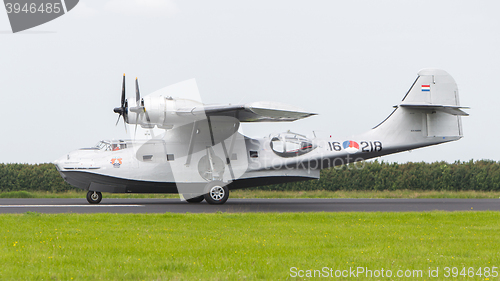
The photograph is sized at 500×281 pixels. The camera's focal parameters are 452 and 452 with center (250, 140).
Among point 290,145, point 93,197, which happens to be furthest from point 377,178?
point 93,197

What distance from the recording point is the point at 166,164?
1834 cm

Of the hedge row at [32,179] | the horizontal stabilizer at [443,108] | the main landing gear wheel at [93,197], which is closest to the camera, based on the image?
the horizontal stabilizer at [443,108]

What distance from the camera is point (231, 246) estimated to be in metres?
8.14

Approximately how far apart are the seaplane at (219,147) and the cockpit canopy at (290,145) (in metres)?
0.04

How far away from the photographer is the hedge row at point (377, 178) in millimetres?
32094

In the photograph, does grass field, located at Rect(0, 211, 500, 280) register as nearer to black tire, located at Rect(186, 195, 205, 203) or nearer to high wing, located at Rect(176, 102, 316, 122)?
high wing, located at Rect(176, 102, 316, 122)

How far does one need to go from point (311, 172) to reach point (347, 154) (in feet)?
5.72

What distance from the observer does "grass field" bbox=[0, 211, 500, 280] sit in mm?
6113

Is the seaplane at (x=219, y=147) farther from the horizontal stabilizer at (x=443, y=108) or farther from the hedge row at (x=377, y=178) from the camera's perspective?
the hedge row at (x=377, y=178)

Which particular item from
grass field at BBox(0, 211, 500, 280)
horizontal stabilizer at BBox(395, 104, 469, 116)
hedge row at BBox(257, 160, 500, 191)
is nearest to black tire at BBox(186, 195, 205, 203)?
grass field at BBox(0, 211, 500, 280)

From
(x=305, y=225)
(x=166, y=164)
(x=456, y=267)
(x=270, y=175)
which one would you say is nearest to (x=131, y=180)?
(x=166, y=164)

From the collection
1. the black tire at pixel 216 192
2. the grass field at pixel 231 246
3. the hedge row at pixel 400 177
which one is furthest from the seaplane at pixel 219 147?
the hedge row at pixel 400 177

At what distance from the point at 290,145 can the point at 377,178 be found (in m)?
15.8

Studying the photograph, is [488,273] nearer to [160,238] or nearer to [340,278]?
[340,278]
